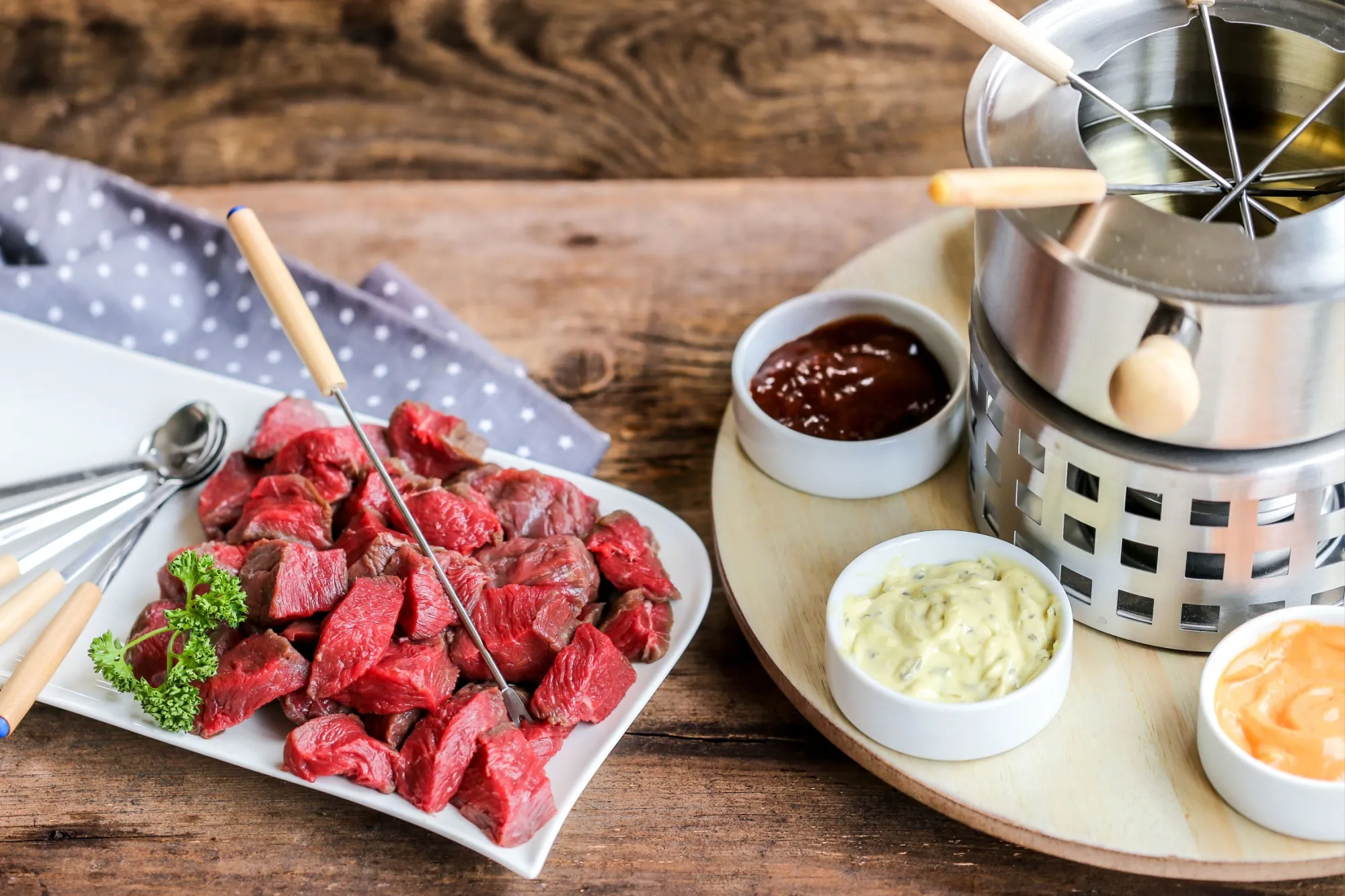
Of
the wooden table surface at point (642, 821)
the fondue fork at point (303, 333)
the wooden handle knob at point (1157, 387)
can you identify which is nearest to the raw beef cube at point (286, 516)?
the fondue fork at point (303, 333)

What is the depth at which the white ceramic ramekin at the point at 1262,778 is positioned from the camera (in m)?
1.61

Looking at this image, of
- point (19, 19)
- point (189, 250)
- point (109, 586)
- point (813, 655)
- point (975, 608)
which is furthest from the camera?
point (19, 19)

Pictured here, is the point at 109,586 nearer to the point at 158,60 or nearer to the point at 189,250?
the point at 189,250

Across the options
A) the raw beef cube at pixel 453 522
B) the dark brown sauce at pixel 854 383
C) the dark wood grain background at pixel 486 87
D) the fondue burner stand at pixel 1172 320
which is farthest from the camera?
the dark wood grain background at pixel 486 87

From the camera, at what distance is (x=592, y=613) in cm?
206

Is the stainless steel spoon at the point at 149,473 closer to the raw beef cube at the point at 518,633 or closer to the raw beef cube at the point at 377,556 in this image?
the raw beef cube at the point at 377,556

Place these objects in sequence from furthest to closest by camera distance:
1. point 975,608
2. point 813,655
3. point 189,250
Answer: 1. point 189,250
2. point 813,655
3. point 975,608

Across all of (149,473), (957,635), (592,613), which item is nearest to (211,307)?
(149,473)

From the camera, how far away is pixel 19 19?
333cm

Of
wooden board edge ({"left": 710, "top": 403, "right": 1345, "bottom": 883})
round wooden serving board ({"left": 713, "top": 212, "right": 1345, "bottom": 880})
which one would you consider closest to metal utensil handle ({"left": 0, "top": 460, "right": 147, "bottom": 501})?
round wooden serving board ({"left": 713, "top": 212, "right": 1345, "bottom": 880})

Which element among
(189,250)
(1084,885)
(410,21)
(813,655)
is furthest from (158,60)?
(1084,885)

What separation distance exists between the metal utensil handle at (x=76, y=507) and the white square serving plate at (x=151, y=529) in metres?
0.04

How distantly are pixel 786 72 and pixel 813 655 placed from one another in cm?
190

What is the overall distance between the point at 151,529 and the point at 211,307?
652mm
